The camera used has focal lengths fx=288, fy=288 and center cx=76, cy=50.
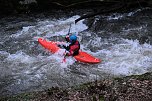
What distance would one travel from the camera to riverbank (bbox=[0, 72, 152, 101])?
Result: 4.42 meters

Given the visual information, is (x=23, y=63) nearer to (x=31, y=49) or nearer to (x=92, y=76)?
(x=31, y=49)

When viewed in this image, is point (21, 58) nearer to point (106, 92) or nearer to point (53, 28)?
point (53, 28)

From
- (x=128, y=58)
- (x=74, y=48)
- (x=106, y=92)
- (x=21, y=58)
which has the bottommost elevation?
(x=21, y=58)

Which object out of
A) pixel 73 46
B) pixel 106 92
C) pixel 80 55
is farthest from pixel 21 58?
pixel 106 92

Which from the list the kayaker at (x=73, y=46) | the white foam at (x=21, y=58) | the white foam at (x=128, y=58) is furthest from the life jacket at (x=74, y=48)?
the white foam at (x=21, y=58)

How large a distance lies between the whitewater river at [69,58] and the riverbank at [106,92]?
255 centimetres

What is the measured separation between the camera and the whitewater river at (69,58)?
26.1 ft

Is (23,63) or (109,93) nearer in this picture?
(109,93)

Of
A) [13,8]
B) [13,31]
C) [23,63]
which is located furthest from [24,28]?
[23,63]

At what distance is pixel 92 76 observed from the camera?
8062mm

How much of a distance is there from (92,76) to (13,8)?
22.1 ft

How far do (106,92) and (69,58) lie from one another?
475 cm

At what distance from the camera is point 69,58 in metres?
9.23

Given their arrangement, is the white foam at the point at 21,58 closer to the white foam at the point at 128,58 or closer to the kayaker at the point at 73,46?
the kayaker at the point at 73,46
